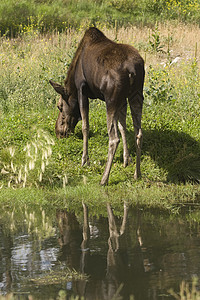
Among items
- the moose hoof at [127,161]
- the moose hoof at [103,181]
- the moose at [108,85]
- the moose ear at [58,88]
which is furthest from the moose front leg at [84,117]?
the moose hoof at [103,181]

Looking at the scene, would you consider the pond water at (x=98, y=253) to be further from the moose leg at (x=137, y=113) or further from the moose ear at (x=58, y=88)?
the moose ear at (x=58, y=88)

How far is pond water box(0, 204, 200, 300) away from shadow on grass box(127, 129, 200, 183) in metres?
1.88

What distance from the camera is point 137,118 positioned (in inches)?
351

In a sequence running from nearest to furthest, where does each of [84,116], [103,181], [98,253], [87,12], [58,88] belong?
1. [98,253]
2. [103,181]
3. [84,116]
4. [58,88]
5. [87,12]

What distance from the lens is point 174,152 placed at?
9742 millimetres

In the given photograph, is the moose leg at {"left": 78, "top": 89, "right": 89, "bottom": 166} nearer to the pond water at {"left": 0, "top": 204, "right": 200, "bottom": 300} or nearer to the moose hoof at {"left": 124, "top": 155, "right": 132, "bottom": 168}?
the moose hoof at {"left": 124, "top": 155, "right": 132, "bottom": 168}

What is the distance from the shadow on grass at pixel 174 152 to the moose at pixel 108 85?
53 cm

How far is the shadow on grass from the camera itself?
362 inches

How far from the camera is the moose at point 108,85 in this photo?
27.7ft

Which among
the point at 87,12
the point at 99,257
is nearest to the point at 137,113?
the point at 99,257

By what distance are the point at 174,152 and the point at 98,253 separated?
455cm

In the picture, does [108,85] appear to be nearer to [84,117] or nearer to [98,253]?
[84,117]

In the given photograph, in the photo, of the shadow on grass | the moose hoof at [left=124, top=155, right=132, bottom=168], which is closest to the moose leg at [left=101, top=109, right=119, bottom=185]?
the moose hoof at [left=124, top=155, right=132, bottom=168]

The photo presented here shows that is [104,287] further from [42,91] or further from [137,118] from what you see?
[42,91]
